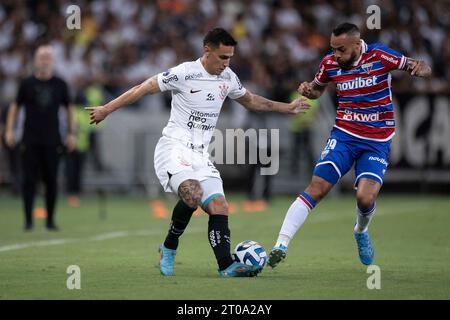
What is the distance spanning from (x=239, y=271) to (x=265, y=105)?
1966mm

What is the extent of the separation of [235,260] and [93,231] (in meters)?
5.96

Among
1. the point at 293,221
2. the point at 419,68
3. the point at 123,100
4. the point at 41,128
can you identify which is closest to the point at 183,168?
the point at 123,100

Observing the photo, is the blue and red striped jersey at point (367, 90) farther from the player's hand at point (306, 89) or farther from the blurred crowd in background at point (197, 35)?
the blurred crowd in background at point (197, 35)

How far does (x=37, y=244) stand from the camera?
42.6 feet

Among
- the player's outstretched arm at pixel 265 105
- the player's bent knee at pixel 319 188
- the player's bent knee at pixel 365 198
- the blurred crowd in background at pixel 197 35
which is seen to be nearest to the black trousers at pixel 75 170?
the blurred crowd in background at pixel 197 35

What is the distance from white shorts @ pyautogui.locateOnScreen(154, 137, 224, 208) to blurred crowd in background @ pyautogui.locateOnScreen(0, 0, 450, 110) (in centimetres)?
1427

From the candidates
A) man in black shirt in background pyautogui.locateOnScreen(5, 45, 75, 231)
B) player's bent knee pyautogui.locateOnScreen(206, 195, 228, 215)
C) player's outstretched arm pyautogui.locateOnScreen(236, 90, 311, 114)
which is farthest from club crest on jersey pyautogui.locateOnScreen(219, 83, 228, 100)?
man in black shirt in background pyautogui.locateOnScreen(5, 45, 75, 231)

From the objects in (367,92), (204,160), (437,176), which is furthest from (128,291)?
(437,176)

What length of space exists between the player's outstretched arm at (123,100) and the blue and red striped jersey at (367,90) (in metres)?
1.84

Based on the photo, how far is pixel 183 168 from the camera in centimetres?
961

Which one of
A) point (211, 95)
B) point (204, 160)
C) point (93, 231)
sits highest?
point (211, 95)

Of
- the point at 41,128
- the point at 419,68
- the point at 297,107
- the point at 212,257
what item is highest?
the point at 419,68

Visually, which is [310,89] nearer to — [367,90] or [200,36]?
[367,90]
